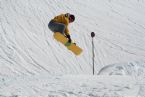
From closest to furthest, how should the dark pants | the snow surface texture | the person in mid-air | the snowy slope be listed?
1. the snowy slope
2. the snow surface texture
3. the person in mid-air
4. the dark pants

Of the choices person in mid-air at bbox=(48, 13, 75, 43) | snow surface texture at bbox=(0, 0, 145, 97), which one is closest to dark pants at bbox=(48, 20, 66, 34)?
person in mid-air at bbox=(48, 13, 75, 43)

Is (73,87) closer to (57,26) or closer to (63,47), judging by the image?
(57,26)

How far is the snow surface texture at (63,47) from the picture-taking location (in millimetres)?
9047

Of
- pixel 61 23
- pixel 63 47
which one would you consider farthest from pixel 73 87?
pixel 63 47

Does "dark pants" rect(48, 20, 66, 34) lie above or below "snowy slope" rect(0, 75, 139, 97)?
above

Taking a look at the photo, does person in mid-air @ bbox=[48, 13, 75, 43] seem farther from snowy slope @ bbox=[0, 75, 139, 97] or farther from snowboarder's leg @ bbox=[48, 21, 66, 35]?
snowy slope @ bbox=[0, 75, 139, 97]

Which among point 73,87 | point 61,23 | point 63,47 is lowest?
point 73,87

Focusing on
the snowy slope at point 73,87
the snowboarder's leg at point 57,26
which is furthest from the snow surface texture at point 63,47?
the snowboarder's leg at point 57,26

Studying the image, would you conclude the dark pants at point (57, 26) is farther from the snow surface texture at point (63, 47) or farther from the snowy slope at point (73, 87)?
the snowy slope at point (73, 87)

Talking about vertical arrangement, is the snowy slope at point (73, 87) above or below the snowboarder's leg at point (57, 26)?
below

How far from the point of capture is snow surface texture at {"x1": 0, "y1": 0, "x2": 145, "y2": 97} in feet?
29.7

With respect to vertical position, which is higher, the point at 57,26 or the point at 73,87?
the point at 57,26

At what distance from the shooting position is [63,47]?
18609mm

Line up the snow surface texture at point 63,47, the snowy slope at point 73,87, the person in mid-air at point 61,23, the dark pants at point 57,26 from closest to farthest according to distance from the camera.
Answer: the snowy slope at point 73,87 < the snow surface texture at point 63,47 < the person in mid-air at point 61,23 < the dark pants at point 57,26
